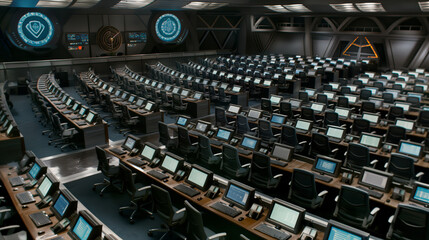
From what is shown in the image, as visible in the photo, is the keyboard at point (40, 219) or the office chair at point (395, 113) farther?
the office chair at point (395, 113)

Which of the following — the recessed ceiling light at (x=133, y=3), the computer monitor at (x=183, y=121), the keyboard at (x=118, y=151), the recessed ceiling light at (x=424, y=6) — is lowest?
the keyboard at (x=118, y=151)

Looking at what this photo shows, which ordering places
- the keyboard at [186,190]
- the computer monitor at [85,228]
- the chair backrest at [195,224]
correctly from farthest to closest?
the keyboard at [186,190], the chair backrest at [195,224], the computer monitor at [85,228]

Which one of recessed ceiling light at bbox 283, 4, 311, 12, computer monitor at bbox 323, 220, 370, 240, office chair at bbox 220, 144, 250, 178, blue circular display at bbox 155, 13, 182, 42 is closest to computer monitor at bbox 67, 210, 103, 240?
computer monitor at bbox 323, 220, 370, 240

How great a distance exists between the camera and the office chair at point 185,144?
856 centimetres

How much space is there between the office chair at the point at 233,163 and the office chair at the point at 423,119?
5.89 metres

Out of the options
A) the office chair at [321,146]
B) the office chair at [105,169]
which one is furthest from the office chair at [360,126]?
the office chair at [105,169]

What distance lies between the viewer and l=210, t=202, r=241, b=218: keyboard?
206 inches

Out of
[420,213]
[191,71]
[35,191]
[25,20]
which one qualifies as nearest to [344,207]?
[420,213]

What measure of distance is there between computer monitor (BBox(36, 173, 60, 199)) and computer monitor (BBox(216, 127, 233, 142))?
4026 millimetres

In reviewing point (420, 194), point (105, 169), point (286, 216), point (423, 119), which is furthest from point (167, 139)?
point (423, 119)

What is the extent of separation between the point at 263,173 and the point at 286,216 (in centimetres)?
209

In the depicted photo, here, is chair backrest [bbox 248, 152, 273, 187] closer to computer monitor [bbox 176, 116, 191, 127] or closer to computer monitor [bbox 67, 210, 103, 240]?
computer monitor [bbox 176, 116, 191, 127]

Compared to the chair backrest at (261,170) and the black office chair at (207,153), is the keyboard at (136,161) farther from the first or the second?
the chair backrest at (261,170)

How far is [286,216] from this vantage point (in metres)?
4.81
